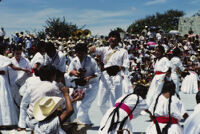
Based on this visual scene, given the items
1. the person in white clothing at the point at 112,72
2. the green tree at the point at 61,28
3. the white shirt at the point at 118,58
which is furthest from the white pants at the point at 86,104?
the green tree at the point at 61,28

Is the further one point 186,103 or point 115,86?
point 186,103

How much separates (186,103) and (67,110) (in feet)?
23.5

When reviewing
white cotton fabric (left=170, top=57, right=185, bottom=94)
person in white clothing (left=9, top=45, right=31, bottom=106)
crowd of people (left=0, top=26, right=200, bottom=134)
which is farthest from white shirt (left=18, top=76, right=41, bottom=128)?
white cotton fabric (left=170, top=57, right=185, bottom=94)

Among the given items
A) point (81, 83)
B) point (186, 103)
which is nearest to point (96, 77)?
point (81, 83)

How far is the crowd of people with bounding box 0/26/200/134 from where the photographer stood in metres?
3.98

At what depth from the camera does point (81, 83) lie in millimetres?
6523

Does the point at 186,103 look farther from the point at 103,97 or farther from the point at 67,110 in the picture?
the point at 67,110

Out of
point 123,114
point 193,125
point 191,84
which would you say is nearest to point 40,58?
point 123,114

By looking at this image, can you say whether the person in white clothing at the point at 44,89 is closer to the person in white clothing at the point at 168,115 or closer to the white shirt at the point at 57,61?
the person in white clothing at the point at 168,115

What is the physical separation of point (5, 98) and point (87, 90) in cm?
182

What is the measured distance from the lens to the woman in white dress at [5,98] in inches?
266

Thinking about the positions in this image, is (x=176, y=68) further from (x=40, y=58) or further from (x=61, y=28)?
(x=61, y=28)

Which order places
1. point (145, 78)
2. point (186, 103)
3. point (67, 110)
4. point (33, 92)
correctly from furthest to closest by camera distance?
point (145, 78) → point (186, 103) → point (33, 92) → point (67, 110)

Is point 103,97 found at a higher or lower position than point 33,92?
lower
